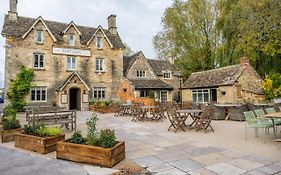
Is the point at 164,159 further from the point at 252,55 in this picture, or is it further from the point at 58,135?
the point at 252,55

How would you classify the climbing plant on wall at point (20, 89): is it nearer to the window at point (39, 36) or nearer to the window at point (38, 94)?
the window at point (38, 94)

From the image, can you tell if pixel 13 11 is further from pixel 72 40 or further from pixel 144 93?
pixel 144 93

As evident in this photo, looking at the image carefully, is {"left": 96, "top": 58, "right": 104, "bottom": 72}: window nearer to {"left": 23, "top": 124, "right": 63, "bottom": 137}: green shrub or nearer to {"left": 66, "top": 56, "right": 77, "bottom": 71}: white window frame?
{"left": 66, "top": 56, "right": 77, "bottom": 71}: white window frame

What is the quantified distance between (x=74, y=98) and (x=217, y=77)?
1534cm

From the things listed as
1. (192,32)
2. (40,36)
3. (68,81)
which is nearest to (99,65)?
(68,81)

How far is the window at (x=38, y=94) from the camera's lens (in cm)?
2238

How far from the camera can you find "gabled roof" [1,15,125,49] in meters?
22.0

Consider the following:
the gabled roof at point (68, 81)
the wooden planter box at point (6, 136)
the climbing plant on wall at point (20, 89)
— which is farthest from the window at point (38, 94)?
the wooden planter box at point (6, 136)

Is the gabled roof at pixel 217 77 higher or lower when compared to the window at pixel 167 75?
lower

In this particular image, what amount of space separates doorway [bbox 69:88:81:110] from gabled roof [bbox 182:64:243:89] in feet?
41.1

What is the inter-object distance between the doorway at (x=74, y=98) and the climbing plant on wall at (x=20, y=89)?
4.32 meters

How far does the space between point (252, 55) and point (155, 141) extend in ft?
61.6

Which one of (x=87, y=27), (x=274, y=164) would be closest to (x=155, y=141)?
(x=274, y=164)

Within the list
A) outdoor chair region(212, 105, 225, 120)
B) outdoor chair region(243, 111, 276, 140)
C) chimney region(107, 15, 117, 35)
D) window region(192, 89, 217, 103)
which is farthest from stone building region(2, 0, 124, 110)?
outdoor chair region(243, 111, 276, 140)
